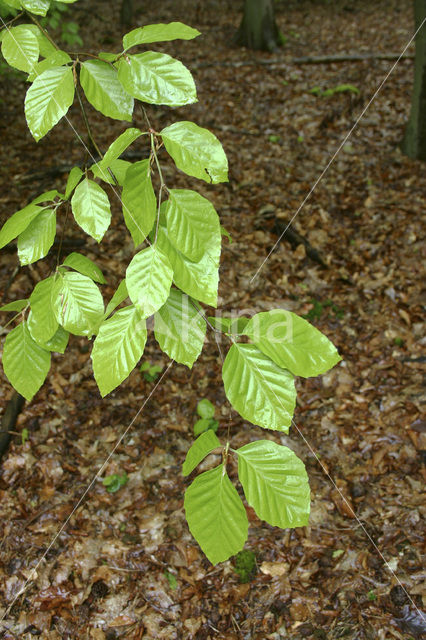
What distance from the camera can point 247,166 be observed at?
5.16 metres

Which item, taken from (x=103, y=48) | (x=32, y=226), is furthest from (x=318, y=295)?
(x=103, y=48)

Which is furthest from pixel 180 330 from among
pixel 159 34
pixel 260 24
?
pixel 260 24

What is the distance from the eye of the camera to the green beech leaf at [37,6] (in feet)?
3.31

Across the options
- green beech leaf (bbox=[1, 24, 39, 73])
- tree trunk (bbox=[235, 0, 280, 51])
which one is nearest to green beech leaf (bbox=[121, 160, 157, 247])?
green beech leaf (bbox=[1, 24, 39, 73])

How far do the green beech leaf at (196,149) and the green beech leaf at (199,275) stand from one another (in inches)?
5.9

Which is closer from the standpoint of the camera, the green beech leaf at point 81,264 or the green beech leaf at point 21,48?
the green beech leaf at point 21,48

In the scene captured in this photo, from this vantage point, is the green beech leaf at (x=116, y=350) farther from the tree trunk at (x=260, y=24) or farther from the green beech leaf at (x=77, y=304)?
the tree trunk at (x=260, y=24)

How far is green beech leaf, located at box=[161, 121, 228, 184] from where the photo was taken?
0.82m

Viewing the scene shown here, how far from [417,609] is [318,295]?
7.72ft

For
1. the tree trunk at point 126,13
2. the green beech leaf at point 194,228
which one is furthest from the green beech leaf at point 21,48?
the tree trunk at point 126,13

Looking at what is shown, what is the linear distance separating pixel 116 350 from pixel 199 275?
210mm

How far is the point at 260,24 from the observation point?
818 centimetres

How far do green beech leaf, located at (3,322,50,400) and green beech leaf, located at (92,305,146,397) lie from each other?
390 millimetres

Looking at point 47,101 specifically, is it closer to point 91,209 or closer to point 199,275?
point 91,209
